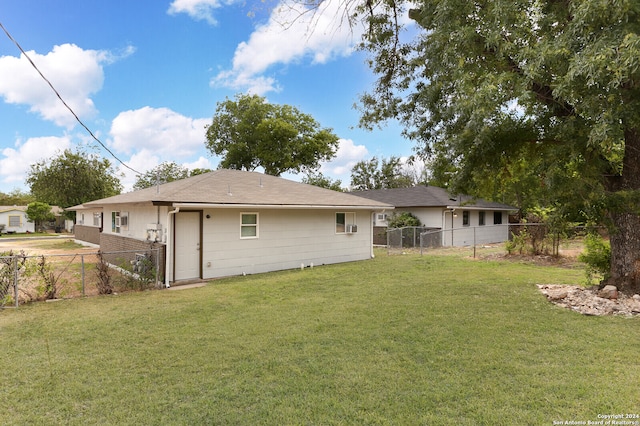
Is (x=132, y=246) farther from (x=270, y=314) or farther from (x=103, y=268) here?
(x=270, y=314)

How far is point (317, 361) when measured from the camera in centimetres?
410

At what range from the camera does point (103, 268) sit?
8180 millimetres

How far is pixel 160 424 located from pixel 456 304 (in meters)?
5.50

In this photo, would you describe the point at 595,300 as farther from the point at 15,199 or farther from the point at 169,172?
the point at 15,199

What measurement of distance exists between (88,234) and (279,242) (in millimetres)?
15773

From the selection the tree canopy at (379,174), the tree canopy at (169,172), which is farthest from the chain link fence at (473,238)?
the tree canopy at (169,172)

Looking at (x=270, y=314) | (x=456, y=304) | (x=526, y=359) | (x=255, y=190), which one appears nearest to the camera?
(x=526, y=359)

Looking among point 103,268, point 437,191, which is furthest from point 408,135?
point 437,191

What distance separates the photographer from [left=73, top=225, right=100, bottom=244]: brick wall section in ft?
63.7

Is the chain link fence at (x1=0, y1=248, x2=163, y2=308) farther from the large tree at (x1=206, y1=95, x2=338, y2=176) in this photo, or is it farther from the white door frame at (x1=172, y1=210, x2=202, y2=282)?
the large tree at (x1=206, y1=95, x2=338, y2=176)

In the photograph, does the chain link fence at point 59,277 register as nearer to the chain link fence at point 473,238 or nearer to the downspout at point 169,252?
the downspout at point 169,252

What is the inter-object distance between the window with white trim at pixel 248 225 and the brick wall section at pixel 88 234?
13.2m

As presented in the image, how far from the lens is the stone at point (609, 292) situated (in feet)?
21.4

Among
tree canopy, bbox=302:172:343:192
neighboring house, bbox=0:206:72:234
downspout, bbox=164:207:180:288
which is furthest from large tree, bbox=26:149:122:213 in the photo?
downspout, bbox=164:207:180:288
